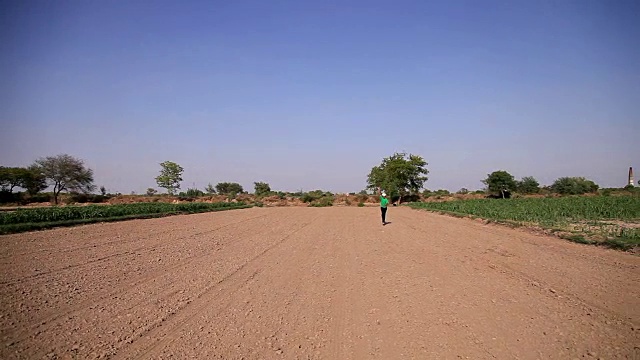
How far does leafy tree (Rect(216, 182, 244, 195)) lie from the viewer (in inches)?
3629

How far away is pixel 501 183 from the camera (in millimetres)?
65500

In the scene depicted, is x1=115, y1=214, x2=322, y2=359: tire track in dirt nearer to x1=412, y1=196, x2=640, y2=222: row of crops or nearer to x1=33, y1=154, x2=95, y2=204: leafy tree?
x1=412, y1=196, x2=640, y2=222: row of crops

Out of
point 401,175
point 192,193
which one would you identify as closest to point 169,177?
point 192,193

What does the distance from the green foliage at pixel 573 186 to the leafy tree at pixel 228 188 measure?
73837 millimetres

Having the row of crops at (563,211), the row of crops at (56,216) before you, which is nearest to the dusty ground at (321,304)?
the row of crops at (56,216)

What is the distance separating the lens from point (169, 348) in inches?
169

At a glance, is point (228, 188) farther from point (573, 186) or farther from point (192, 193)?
point (573, 186)

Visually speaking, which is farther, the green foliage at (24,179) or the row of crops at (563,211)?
the green foliage at (24,179)

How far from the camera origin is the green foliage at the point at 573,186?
2616 inches

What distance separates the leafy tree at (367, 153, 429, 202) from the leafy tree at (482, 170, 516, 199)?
14.1 meters

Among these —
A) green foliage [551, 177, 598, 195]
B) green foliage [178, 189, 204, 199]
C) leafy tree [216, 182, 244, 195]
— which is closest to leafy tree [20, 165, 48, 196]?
green foliage [178, 189, 204, 199]

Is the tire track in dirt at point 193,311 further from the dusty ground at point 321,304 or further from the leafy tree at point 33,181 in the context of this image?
the leafy tree at point 33,181

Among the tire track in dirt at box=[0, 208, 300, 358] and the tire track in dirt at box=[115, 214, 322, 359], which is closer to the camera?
the tire track in dirt at box=[115, 214, 322, 359]

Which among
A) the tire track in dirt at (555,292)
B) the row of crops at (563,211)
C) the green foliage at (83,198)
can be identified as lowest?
the tire track in dirt at (555,292)
